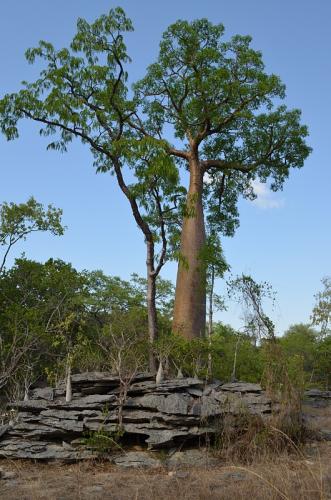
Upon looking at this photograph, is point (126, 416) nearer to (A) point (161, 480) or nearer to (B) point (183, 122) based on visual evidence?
(A) point (161, 480)

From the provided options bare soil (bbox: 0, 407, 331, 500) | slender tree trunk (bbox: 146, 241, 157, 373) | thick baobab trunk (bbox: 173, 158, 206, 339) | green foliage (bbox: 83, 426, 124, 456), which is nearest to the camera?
bare soil (bbox: 0, 407, 331, 500)

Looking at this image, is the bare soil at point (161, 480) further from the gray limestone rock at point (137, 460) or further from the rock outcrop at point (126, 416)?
the rock outcrop at point (126, 416)

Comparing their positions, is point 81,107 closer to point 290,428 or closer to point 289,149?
point 289,149

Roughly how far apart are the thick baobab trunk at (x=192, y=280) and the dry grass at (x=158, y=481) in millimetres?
4020

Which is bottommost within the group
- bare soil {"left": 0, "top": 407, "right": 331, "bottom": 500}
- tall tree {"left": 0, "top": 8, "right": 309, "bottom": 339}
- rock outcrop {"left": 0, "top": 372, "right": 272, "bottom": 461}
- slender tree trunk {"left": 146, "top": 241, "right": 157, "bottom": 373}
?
bare soil {"left": 0, "top": 407, "right": 331, "bottom": 500}

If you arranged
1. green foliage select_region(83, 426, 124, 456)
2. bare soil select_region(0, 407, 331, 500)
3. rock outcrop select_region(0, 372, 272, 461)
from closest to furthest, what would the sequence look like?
bare soil select_region(0, 407, 331, 500) → green foliage select_region(83, 426, 124, 456) → rock outcrop select_region(0, 372, 272, 461)

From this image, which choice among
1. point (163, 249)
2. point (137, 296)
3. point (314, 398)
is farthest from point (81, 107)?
point (137, 296)

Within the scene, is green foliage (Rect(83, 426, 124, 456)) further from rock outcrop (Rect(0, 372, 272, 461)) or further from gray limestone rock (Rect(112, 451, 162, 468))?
gray limestone rock (Rect(112, 451, 162, 468))

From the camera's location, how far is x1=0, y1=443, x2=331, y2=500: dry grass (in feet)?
12.1

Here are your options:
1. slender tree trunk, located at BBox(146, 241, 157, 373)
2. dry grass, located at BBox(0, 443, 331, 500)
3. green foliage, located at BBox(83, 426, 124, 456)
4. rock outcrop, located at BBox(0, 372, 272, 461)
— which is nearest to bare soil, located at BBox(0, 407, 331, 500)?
dry grass, located at BBox(0, 443, 331, 500)

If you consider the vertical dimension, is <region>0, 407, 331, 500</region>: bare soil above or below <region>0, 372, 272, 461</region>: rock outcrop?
below

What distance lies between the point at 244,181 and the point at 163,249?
4.82 m

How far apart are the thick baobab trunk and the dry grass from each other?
402 cm

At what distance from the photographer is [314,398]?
975cm
